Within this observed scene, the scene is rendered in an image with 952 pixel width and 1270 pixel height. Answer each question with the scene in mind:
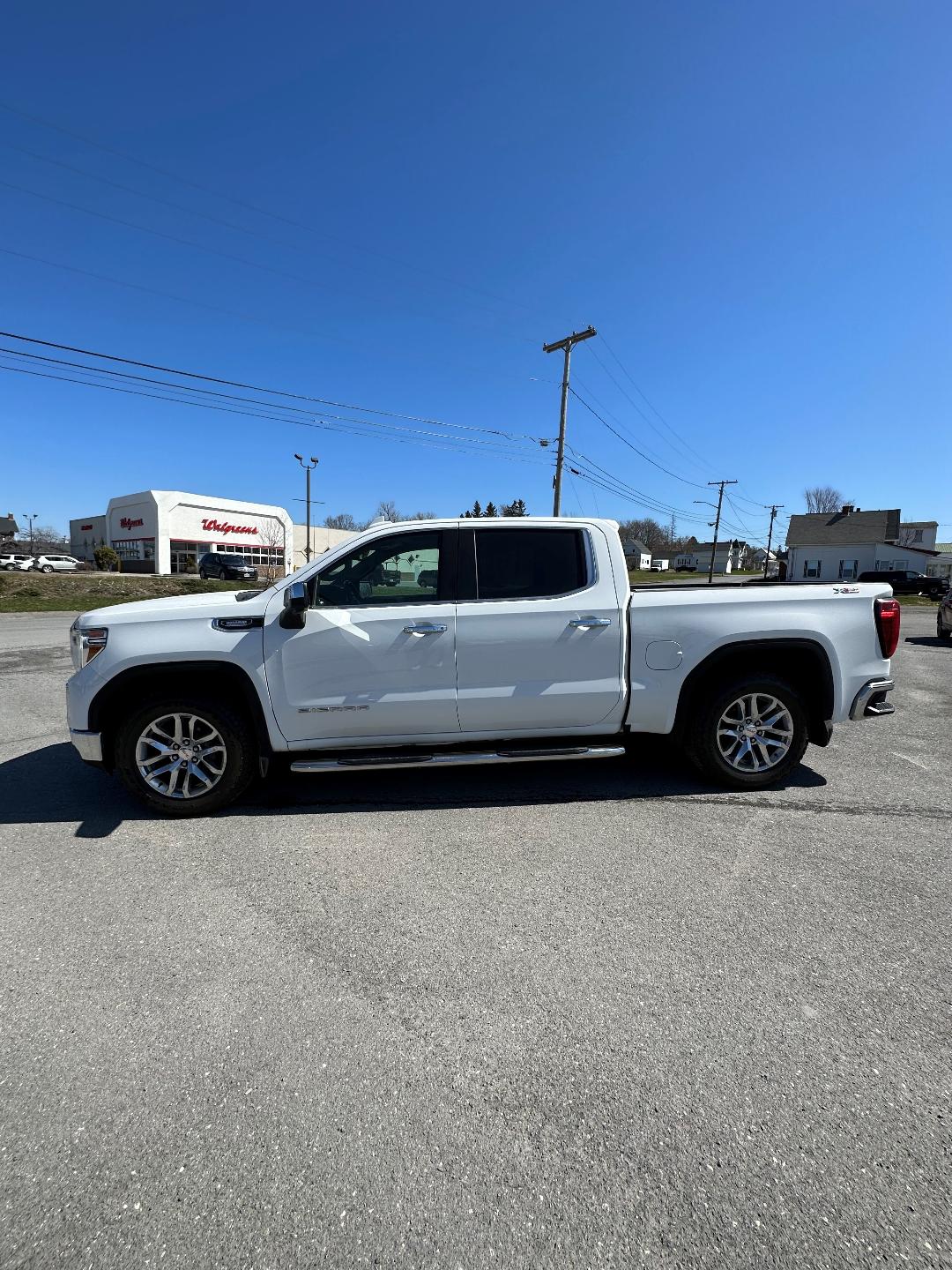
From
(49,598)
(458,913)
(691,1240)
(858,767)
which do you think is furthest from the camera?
(49,598)

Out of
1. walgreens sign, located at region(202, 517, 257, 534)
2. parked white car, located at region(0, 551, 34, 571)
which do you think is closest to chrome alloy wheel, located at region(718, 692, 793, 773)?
parked white car, located at region(0, 551, 34, 571)

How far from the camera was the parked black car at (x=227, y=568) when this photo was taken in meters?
37.7

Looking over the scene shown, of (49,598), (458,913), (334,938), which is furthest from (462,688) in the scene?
(49,598)

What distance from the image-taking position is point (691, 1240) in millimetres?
1491

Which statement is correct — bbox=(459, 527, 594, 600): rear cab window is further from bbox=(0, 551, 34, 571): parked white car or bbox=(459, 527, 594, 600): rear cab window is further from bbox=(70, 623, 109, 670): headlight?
bbox=(0, 551, 34, 571): parked white car

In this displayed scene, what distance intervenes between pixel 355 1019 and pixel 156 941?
3.52 feet

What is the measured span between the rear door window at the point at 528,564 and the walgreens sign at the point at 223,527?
58.6 meters

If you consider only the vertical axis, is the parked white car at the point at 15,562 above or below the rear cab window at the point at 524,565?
above

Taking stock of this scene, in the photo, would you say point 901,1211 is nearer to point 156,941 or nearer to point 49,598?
point 156,941

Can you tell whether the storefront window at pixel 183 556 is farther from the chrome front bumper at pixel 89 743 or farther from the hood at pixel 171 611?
the chrome front bumper at pixel 89 743

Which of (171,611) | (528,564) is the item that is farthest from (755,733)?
(171,611)

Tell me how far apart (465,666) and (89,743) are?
2.43 meters

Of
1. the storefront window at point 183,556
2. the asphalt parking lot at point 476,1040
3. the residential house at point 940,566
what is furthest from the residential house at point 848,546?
the asphalt parking lot at point 476,1040

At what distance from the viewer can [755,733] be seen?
4332mm
